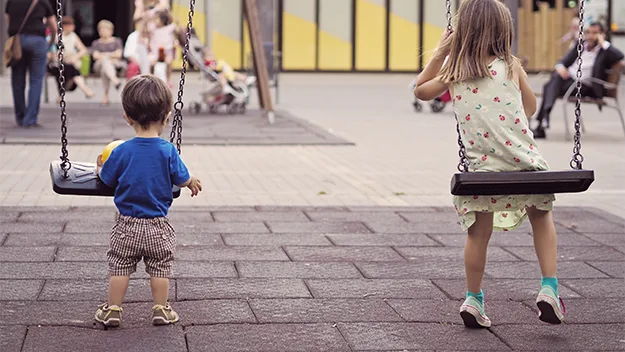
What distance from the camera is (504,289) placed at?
6.14 metres

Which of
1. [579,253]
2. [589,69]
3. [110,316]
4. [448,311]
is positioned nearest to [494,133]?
[448,311]

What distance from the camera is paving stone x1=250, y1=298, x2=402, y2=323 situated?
5.35m

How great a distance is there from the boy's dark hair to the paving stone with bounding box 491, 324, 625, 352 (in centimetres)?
173

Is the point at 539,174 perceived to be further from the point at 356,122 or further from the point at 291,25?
the point at 291,25

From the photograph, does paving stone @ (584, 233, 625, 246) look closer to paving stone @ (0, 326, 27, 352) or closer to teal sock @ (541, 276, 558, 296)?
teal sock @ (541, 276, 558, 296)

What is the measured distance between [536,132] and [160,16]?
6391mm

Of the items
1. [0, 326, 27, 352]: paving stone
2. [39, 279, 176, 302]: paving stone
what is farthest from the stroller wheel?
[0, 326, 27, 352]: paving stone

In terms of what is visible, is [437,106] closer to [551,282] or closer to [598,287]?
[598,287]

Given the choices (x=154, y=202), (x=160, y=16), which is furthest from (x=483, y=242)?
(x=160, y=16)

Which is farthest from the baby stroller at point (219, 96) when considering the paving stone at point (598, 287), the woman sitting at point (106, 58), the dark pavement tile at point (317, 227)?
the paving stone at point (598, 287)

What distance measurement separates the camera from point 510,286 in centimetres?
621

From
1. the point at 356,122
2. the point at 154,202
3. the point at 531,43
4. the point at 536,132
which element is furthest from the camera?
the point at 531,43

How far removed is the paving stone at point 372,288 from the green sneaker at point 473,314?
0.66m

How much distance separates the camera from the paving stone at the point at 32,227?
7676 mm
